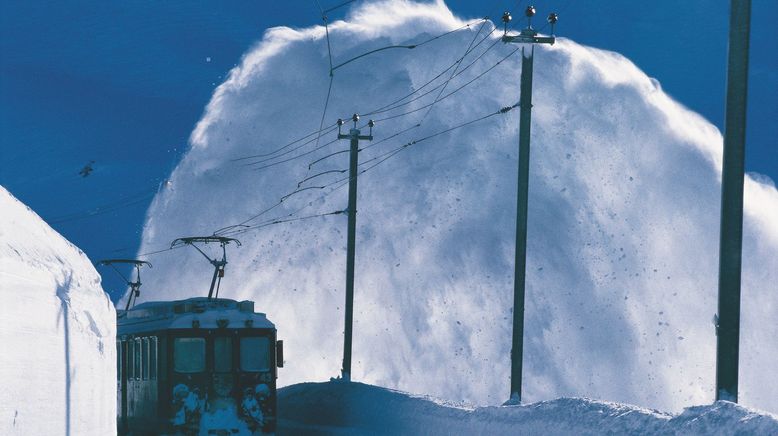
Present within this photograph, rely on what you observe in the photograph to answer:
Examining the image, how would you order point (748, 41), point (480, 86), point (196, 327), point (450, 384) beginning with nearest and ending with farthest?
point (748, 41) → point (196, 327) → point (450, 384) → point (480, 86)

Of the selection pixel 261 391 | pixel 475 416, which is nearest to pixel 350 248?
pixel 261 391

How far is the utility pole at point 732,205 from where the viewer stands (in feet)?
36.6

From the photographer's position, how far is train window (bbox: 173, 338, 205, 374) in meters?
19.5

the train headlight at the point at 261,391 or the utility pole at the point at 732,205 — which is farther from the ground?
the utility pole at the point at 732,205

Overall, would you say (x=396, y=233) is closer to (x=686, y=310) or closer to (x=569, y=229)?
(x=569, y=229)

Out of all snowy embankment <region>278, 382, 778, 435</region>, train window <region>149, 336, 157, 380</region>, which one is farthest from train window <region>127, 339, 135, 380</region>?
snowy embankment <region>278, 382, 778, 435</region>

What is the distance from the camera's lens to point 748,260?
61562 millimetres

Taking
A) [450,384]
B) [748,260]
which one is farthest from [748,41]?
[450,384]

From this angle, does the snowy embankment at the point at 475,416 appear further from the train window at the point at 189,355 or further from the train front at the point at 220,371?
the train window at the point at 189,355

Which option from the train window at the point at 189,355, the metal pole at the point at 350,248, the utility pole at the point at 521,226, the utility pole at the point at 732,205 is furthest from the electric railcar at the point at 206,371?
the utility pole at the point at 732,205

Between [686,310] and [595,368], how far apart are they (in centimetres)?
733

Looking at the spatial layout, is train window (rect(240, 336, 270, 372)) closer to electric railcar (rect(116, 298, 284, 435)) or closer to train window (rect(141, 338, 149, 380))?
electric railcar (rect(116, 298, 284, 435))

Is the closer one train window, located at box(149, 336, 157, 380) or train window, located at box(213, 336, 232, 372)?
train window, located at box(149, 336, 157, 380)

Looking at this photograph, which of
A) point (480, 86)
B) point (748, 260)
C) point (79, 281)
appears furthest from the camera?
point (480, 86)
